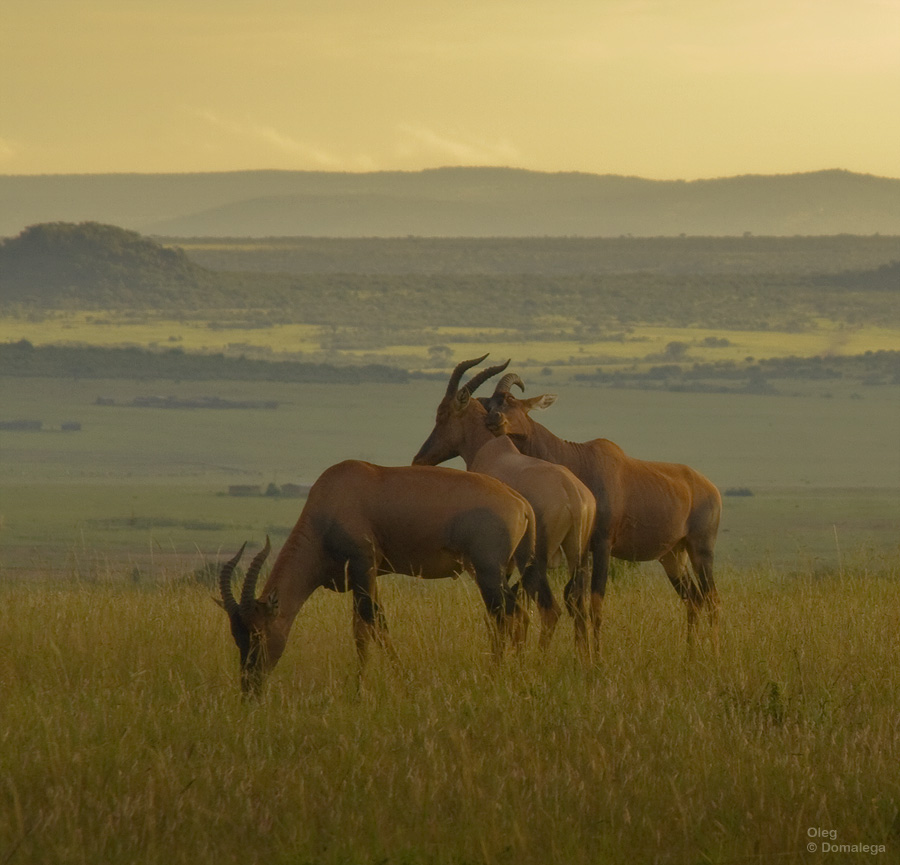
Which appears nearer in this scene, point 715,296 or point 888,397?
point 888,397

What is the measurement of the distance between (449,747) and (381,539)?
149cm

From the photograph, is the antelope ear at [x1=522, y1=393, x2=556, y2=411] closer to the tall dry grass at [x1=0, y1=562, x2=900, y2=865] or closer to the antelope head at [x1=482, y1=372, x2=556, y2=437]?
the antelope head at [x1=482, y1=372, x2=556, y2=437]

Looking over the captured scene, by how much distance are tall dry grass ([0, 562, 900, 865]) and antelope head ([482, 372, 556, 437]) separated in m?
1.18

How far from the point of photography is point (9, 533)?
156ft

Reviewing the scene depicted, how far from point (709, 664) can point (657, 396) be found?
94077 millimetres

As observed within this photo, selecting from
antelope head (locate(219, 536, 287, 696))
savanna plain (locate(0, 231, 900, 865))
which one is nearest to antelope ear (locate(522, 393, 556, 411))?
savanna plain (locate(0, 231, 900, 865))

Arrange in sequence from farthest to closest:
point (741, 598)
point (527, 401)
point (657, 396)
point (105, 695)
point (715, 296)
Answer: point (715, 296), point (657, 396), point (741, 598), point (527, 401), point (105, 695)

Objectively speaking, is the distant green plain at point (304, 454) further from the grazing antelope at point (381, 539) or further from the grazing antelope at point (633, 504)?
the grazing antelope at point (381, 539)

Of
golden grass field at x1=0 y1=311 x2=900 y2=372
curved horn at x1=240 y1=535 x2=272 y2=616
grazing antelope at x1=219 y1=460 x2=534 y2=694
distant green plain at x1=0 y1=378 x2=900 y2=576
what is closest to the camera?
curved horn at x1=240 y1=535 x2=272 y2=616

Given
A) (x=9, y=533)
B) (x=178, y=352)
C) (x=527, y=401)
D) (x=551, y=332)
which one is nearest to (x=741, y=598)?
(x=527, y=401)

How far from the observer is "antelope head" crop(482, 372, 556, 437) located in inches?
395

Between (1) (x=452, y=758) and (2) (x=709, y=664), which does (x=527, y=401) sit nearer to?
(2) (x=709, y=664)

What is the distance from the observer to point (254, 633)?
8.37 m

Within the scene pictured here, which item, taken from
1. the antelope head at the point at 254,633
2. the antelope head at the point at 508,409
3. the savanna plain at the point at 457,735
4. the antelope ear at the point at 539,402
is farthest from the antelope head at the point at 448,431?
the antelope head at the point at 254,633
